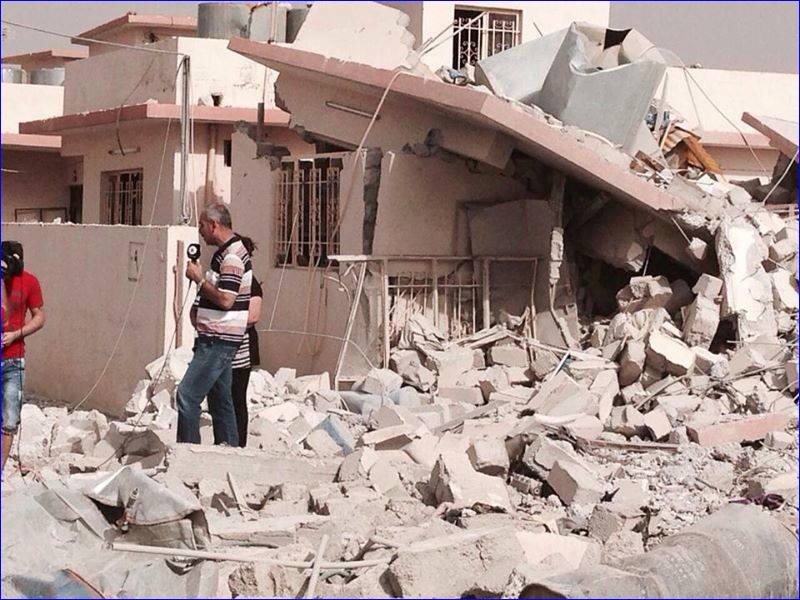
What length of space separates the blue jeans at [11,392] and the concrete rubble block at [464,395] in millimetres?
4618

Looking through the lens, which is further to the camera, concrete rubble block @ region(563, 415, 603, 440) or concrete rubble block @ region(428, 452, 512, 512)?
concrete rubble block @ region(563, 415, 603, 440)

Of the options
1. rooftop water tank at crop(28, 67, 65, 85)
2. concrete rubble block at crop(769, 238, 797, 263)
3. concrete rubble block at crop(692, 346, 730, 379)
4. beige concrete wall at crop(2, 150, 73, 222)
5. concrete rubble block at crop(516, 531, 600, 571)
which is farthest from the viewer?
rooftop water tank at crop(28, 67, 65, 85)

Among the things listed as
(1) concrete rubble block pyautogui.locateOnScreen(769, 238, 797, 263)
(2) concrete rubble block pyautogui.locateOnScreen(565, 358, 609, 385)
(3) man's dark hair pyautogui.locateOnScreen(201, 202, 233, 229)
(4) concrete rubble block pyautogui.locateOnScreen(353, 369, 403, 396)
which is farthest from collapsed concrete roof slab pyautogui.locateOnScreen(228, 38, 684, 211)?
(3) man's dark hair pyautogui.locateOnScreen(201, 202, 233, 229)

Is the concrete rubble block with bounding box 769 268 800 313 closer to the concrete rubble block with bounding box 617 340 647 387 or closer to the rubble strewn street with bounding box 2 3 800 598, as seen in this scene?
the rubble strewn street with bounding box 2 3 800 598

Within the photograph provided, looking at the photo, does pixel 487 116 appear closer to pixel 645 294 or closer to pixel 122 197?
pixel 645 294

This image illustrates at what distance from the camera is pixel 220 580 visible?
5.34 meters

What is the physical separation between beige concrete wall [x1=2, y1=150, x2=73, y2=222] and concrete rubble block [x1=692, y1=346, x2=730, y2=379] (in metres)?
14.9

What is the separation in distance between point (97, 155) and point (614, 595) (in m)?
14.8

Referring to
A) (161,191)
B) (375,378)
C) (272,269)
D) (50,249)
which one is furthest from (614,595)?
(161,191)

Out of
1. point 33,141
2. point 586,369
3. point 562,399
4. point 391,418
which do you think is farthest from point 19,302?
point 33,141

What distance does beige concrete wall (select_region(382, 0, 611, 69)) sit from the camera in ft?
59.8

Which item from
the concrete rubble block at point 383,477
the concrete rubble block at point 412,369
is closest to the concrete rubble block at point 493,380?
the concrete rubble block at point 412,369

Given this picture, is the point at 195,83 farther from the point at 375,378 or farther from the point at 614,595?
the point at 614,595

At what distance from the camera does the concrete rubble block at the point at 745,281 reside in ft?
35.1
